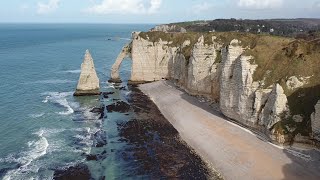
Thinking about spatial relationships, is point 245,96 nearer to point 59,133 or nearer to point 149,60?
point 59,133

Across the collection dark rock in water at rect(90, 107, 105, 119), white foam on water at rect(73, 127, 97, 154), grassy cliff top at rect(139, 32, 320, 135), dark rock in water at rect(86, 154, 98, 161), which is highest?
grassy cliff top at rect(139, 32, 320, 135)

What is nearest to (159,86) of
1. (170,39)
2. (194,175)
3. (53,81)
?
(170,39)

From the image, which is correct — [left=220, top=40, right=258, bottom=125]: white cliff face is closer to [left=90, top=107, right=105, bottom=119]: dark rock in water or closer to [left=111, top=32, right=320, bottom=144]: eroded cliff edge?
[left=111, top=32, right=320, bottom=144]: eroded cliff edge

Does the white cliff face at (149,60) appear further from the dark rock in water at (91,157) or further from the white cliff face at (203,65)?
the dark rock in water at (91,157)

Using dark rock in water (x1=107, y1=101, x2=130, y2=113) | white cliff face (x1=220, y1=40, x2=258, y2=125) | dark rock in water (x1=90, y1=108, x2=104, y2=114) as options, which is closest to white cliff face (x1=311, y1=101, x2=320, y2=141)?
white cliff face (x1=220, y1=40, x2=258, y2=125)

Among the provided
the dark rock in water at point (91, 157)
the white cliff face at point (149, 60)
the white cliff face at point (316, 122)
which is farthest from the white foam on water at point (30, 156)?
the white cliff face at point (149, 60)

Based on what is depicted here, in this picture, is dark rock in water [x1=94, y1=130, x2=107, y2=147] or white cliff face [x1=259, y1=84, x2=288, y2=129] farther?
dark rock in water [x1=94, y1=130, x2=107, y2=147]
